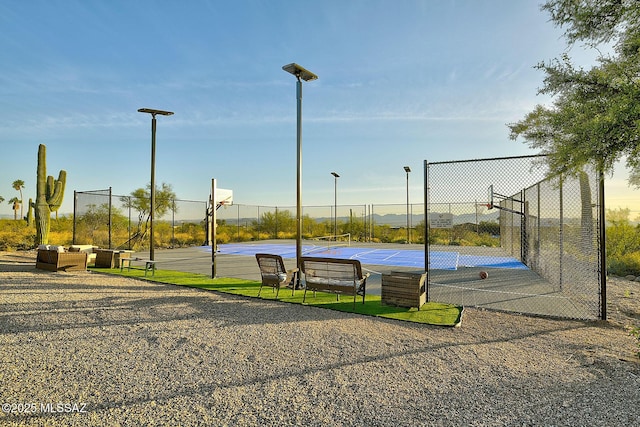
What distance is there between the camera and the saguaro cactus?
49.2ft

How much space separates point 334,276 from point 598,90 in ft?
15.2

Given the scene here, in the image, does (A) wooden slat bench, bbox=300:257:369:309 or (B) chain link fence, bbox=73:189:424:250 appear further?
(B) chain link fence, bbox=73:189:424:250

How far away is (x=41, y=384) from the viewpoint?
9.80 feet

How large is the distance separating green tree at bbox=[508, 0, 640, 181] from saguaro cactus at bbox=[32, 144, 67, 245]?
1864 cm

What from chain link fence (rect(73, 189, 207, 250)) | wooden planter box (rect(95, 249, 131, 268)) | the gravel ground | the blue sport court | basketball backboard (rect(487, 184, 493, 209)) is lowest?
the gravel ground

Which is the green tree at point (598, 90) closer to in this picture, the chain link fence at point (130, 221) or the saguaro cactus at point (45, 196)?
the chain link fence at point (130, 221)

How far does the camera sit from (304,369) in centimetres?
335

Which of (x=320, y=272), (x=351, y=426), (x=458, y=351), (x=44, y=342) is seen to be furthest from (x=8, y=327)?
(x=458, y=351)

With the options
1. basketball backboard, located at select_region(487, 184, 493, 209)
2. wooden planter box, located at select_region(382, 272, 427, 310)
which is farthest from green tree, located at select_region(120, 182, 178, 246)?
basketball backboard, located at select_region(487, 184, 493, 209)

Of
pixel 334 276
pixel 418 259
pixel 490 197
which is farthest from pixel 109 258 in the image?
pixel 490 197

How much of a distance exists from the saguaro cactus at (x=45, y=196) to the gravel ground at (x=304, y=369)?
11.5 metres

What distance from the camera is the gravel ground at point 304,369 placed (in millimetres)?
2535

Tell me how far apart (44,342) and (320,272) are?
3922 millimetres

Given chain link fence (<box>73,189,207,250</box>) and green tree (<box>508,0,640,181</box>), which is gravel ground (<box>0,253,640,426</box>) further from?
chain link fence (<box>73,189,207,250</box>)
